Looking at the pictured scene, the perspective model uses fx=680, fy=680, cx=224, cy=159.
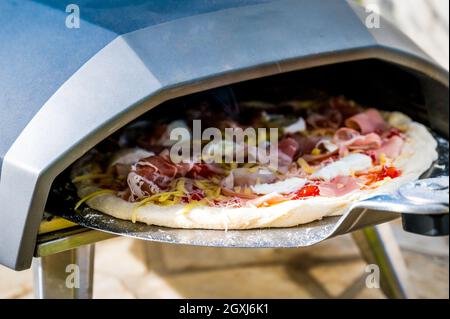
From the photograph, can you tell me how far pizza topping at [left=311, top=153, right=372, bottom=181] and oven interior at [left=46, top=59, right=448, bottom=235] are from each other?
337mm

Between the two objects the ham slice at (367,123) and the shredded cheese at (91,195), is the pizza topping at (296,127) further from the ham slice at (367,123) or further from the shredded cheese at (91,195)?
the shredded cheese at (91,195)

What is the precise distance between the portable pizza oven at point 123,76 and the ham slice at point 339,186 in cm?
10

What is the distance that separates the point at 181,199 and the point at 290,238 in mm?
356

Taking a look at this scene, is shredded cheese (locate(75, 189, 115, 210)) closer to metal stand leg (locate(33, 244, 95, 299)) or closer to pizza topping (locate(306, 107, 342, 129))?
metal stand leg (locate(33, 244, 95, 299))

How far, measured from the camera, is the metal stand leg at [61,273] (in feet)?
6.56

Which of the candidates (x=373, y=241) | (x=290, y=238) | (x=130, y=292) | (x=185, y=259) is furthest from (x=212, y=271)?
(x=290, y=238)

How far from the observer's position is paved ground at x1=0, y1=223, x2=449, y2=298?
2.77 meters

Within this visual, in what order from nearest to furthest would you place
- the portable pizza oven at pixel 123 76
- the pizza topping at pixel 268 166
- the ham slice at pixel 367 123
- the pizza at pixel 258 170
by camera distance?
the portable pizza oven at pixel 123 76 → the pizza at pixel 258 170 → the pizza topping at pixel 268 166 → the ham slice at pixel 367 123

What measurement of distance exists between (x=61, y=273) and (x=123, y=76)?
665 millimetres

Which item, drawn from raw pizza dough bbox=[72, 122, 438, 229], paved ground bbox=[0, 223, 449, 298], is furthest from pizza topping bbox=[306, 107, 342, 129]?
paved ground bbox=[0, 223, 449, 298]

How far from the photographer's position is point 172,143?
226cm

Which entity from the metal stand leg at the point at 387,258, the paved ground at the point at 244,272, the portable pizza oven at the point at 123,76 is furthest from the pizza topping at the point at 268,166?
the paved ground at the point at 244,272

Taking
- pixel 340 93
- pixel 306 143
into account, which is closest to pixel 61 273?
pixel 306 143
